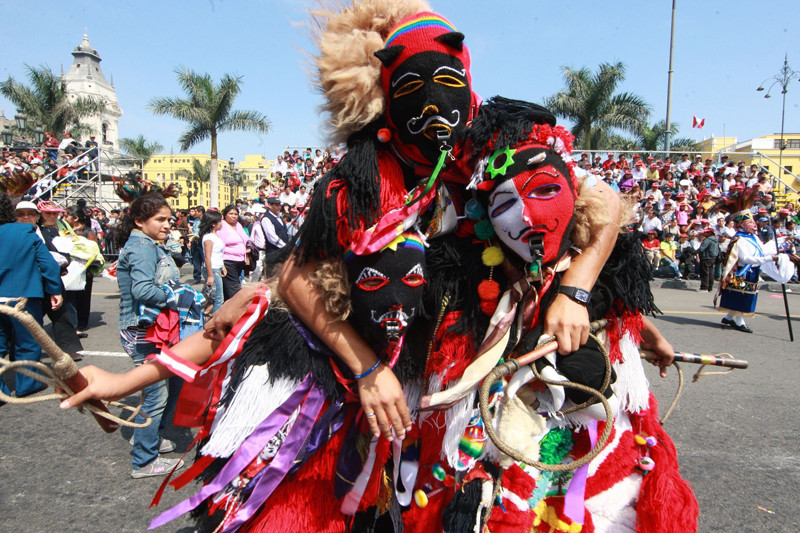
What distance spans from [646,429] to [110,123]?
74.9 metres

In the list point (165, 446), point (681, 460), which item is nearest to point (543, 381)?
point (681, 460)

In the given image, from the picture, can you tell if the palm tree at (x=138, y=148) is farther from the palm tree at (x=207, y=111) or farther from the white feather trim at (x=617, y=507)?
the white feather trim at (x=617, y=507)

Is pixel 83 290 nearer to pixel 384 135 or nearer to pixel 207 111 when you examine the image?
pixel 384 135

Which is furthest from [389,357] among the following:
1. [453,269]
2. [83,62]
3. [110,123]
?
[83,62]

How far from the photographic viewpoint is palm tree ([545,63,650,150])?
2177 centimetres

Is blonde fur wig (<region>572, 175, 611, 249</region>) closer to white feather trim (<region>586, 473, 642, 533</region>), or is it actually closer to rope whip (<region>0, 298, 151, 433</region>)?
white feather trim (<region>586, 473, 642, 533</region>)

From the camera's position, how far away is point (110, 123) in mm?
64625

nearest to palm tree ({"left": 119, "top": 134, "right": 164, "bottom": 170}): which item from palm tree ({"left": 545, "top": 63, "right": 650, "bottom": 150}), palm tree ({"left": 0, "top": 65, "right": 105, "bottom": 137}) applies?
palm tree ({"left": 0, "top": 65, "right": 105, "bottom": 137})

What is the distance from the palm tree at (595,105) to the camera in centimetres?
2177

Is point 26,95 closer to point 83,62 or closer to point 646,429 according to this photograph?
point 646,429

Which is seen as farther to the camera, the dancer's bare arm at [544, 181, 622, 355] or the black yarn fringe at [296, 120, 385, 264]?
the dancer's bare arm at [544, 181, 622, 355]

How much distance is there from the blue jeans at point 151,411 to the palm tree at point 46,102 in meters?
27.9

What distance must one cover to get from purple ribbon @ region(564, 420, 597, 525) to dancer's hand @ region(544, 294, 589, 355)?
0.31m

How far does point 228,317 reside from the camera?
168 centimetres
